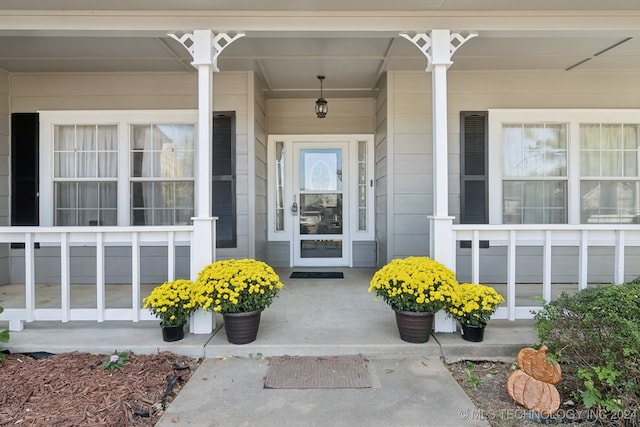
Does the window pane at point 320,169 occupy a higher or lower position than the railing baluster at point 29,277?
higher

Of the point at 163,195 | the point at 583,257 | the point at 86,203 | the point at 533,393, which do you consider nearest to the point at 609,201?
the point at 583,257

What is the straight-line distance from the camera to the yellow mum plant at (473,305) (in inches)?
109

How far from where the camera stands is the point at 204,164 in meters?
3.22

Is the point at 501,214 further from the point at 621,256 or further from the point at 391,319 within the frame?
the point at 391,319

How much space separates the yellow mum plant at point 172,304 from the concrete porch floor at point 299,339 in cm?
19

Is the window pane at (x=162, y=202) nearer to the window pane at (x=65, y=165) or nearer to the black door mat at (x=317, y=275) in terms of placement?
the window pane at (x=65, y=165)

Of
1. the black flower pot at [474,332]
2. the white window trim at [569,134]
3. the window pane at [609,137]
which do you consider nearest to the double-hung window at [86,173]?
the black flower pot at [474,332]

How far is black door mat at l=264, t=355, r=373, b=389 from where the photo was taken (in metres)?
2.38

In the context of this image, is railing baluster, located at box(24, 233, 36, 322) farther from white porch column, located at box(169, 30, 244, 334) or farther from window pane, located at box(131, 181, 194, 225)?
window pane, located at box(131, 181, 194, 225)

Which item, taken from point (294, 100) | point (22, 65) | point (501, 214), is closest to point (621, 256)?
point (501, 214)

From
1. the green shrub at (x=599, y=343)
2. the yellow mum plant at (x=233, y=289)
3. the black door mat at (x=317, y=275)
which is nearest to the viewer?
the green shrub at (x=599, y=343)

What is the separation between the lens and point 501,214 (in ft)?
15.6

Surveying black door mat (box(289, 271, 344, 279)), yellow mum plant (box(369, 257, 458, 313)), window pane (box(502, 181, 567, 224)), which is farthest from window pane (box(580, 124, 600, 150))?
black door mat (box(289, 271, 344, 279))

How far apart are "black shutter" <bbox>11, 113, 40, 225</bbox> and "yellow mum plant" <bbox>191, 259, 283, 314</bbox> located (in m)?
3.30
